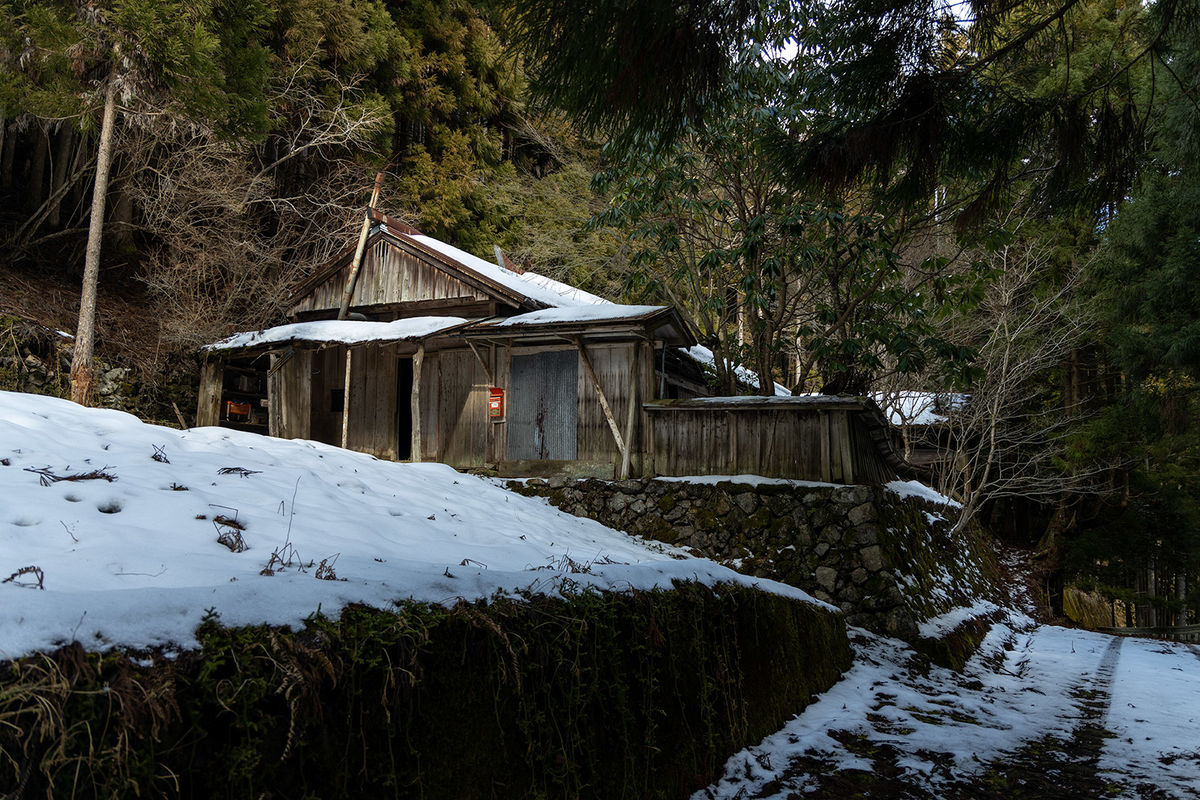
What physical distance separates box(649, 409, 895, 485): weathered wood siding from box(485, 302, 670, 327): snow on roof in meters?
1.68

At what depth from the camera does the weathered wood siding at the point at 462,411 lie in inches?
503

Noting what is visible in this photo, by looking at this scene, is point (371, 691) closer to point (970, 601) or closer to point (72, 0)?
point (970, 601)

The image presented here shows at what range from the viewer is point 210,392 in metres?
14.6

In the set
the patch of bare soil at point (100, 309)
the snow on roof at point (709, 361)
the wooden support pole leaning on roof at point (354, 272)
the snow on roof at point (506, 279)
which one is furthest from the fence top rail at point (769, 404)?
the patch of bare soil at point (100, 309)

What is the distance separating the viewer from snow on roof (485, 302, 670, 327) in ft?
36.0

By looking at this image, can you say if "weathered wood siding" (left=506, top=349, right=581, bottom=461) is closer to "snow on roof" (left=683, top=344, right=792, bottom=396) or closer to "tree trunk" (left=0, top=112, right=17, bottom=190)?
"snow on roof" (left=683, top=344, right=792, bottom=396)

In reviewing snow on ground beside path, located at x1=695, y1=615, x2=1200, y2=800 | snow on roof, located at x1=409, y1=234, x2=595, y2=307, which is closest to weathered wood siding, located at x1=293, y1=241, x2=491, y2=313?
snow on roof, located at x1=409, y1=234, x2=595, y2=307

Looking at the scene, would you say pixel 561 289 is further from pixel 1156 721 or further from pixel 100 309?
pixel 1156 721

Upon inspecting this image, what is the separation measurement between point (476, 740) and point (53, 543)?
1.93m

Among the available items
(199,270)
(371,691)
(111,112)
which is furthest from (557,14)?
(199,270)

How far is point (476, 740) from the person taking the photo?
2.68 meters

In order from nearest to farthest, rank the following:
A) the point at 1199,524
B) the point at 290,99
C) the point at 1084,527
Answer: the point at 290,99 → the point at 1199,524 → the point at 1084,527

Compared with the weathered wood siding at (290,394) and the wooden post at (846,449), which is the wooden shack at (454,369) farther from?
the wooden post at (846,449)

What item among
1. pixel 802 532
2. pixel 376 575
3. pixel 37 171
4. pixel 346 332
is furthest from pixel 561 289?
pixel 376 575
